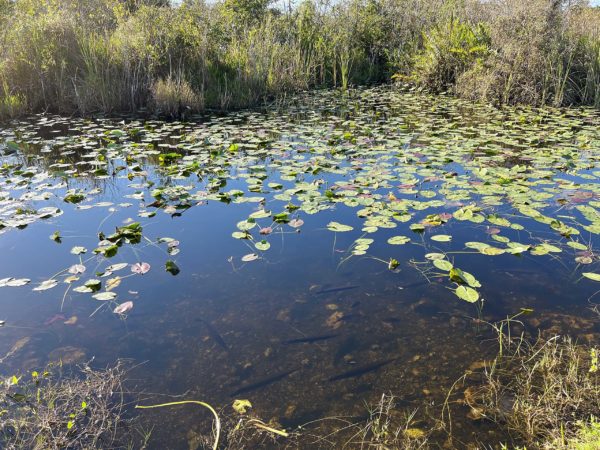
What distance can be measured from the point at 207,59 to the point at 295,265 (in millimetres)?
6056

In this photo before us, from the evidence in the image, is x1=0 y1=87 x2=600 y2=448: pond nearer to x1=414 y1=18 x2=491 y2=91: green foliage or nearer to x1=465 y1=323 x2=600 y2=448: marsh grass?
x1=465 y1=323 x2=600 y2=448: marsh grass

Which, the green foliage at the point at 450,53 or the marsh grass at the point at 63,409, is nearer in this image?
the marsh grass at the point at 63,409

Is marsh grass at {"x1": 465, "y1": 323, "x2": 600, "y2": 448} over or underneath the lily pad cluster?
underneath

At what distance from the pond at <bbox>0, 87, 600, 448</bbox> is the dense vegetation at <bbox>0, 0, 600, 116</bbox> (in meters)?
2.13

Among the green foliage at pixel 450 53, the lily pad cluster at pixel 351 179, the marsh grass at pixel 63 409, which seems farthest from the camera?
the green foliage at pixel 450 53

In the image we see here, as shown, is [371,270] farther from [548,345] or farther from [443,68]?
[443,68]

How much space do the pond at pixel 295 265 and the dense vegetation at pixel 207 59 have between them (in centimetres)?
213

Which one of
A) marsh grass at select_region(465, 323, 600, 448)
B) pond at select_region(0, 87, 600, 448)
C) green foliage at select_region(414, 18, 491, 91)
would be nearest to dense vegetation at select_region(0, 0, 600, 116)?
green foliage at select_region(414, 18, 491, 91)

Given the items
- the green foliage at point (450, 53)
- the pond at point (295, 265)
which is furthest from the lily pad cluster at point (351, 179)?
the green foliage at point (450, 53)

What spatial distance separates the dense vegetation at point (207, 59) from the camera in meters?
6.39

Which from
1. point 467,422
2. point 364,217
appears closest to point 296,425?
point 467,422

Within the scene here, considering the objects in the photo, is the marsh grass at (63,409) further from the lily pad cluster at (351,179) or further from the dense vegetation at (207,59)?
the dense vegetation at (207,59)

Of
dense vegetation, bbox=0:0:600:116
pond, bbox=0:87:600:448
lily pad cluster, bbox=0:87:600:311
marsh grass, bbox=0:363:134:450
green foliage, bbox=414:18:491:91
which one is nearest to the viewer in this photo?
marsh grass, bbox=0:363:134:450

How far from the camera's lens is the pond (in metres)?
1.76
